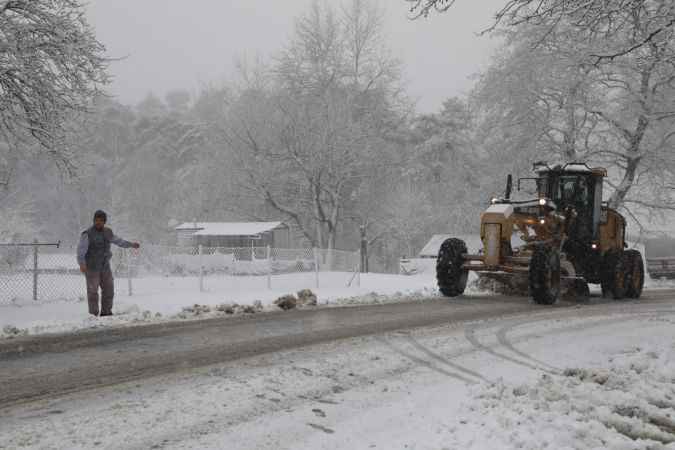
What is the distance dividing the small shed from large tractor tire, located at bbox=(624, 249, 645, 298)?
26.8 meters

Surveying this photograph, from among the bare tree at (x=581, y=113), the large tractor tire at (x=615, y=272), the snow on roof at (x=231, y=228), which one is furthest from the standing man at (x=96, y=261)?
the snow on roof at (x=231, y=228)

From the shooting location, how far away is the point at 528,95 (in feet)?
77.5

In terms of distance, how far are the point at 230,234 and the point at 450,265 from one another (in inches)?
1092

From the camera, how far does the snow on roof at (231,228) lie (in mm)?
38406

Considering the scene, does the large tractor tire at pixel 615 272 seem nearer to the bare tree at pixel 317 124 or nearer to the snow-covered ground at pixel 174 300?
the snow-covered ground at pixel 174 300

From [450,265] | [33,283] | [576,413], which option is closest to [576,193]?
[450,265]

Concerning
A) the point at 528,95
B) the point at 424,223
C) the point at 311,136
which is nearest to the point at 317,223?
the point at 311,136

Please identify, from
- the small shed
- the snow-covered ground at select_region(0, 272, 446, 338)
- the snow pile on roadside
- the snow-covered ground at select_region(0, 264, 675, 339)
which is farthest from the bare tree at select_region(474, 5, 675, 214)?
the small shed

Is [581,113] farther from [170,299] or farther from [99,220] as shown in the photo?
[99,220]

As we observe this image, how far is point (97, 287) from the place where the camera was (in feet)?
30.8

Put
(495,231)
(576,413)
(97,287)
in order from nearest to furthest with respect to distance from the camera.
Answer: (576,413)
(97,287)
(495,231)

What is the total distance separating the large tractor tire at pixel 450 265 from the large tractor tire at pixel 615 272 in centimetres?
339

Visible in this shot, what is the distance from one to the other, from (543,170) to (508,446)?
10.8m

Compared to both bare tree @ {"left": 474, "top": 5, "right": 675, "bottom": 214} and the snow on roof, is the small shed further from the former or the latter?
bare tree @ {"left": 474, "top": 5, "right": 675, "bottom": 214}
